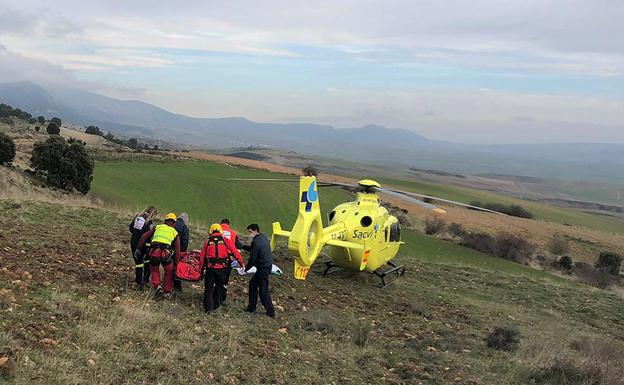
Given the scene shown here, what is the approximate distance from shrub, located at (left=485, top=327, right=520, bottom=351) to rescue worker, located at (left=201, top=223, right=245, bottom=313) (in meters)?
6.29

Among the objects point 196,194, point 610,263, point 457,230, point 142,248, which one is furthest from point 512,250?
point 142,248

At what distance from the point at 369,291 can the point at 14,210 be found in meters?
12.5

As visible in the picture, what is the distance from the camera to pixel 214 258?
34.0 feet

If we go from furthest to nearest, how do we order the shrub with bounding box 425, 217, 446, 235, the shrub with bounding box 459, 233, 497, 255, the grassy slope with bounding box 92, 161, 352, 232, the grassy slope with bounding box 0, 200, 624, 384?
the shrub with bounding box 425, 217, 446, 235
the shrub with bounding box 459, 233, 497, 255
the grassy slope with bounding box 92, 161, 352, 232
the grassy slope with bounding box 0, 200, 624, 384

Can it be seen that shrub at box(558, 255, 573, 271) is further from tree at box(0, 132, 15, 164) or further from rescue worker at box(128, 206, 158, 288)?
tree at box(0, 132, 15, 164)

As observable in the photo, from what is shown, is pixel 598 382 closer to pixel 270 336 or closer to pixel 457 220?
pixel 270 336

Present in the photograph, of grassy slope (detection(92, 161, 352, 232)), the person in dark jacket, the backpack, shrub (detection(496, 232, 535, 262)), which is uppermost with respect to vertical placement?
the backpack

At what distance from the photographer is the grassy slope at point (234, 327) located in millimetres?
6967

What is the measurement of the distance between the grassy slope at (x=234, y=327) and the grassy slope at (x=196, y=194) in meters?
20.4

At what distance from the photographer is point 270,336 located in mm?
9727

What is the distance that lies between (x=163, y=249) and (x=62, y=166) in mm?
30787

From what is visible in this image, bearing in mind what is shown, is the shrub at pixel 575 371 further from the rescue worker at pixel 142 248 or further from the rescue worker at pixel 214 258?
the rescue worker at pixel 142 248

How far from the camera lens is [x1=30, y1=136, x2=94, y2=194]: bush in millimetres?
36531

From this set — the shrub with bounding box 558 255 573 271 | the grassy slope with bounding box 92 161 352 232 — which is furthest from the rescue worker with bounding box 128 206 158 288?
the shrub with bounding box 558 255 573 271
